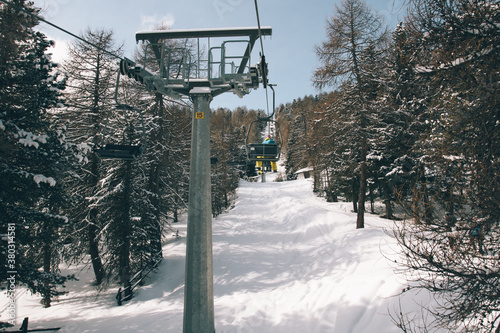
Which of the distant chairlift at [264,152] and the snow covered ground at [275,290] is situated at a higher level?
the distant chairlift at [264,152]

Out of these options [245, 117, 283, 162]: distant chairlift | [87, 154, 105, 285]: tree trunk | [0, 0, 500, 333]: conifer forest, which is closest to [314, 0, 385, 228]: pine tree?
[0, 0, 500, 333]: conifer forest

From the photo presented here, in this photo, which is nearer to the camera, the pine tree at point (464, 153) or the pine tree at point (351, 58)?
the pine tree at point (464, 153)

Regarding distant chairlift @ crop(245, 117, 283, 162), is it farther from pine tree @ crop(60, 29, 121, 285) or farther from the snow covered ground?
pine tree @ crop(60, 29, 121, 285)

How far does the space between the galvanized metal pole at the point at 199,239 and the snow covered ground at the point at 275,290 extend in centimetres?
214

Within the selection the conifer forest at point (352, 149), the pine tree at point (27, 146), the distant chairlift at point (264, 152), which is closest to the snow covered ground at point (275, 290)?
the conifer forest at point (352, 149)

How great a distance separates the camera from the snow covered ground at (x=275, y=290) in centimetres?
636

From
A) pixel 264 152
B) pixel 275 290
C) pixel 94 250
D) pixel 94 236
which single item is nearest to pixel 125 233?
pixel 94 236

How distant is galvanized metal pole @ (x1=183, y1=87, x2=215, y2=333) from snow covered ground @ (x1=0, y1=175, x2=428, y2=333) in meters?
2.14

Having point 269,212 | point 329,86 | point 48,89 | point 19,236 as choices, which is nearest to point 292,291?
point 19,236

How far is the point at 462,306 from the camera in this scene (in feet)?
12.1

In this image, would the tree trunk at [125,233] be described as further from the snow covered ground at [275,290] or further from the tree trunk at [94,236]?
the tree trunk at [94,236]

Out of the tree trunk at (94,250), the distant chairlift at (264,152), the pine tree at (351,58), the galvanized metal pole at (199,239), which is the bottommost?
the tree trunk at (94,250)

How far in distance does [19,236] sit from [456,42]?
1270 centimetres

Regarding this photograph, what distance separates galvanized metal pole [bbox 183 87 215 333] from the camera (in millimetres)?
4492
